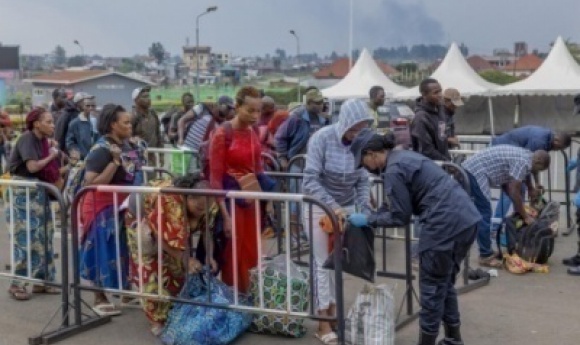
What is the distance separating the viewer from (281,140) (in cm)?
1018

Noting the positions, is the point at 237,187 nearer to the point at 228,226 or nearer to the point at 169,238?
the point at 228,226

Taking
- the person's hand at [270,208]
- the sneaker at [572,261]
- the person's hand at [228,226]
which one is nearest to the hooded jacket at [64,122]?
the person's hand at [270,208]

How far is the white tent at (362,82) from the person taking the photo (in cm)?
2781

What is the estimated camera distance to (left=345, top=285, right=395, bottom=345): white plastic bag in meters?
5.43

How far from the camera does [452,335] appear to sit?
18.6 ft

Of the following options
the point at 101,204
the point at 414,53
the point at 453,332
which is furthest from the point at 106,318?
the point at 414,53

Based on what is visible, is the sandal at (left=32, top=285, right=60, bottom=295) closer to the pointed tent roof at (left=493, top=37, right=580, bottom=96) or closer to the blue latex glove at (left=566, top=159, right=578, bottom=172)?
the blue latex glove at (left=566, top=159, right=578, bottom=172)

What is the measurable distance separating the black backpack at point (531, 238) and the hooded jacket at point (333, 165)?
9.09 feet

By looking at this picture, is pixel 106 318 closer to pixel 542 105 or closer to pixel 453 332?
pixel 453 332

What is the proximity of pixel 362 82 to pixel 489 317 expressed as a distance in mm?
22445

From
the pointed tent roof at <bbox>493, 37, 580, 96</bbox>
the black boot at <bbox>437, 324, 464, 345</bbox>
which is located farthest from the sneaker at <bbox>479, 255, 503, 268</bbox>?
the pointed tent roof at <bbox>493, 37, 580, 96</bbox>

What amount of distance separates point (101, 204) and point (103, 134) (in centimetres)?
58

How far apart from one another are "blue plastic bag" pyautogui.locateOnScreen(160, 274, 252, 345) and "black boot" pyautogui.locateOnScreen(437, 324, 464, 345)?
1462mm

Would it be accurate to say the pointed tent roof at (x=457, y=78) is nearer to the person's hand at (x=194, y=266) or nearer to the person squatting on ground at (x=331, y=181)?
the person squatting on ground at (x=331, y=181)
